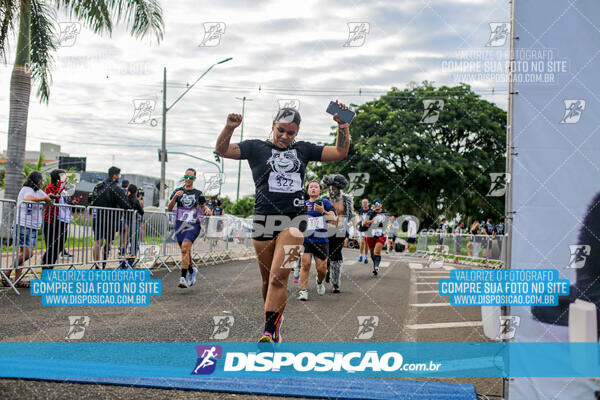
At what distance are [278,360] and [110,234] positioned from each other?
269 inches

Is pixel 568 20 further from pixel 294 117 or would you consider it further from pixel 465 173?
pixel 465 173

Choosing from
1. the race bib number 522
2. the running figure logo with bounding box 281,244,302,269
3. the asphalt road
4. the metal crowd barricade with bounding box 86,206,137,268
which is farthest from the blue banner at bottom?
the metal crowd barricade with bounding box 86,206,137,268

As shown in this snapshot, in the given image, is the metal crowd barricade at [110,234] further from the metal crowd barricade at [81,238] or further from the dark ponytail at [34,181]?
the dark ponytail at [34,181]

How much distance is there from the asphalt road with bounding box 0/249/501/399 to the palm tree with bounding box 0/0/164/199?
497cm

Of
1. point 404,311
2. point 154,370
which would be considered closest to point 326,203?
point 404,311

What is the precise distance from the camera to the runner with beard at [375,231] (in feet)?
41.7

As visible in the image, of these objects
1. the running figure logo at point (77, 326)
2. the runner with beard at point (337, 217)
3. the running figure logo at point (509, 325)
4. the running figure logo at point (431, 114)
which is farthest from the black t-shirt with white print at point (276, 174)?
the running figure logo at point (431, 114)

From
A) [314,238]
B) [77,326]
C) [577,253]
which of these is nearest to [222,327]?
[77,326]

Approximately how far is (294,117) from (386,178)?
89.1 ft

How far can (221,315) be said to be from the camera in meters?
6.59

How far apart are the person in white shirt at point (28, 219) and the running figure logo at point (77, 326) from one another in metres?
2.57

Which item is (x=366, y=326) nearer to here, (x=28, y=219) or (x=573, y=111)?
(x=573, y=111)

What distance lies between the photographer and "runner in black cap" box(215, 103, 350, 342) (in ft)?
14.1

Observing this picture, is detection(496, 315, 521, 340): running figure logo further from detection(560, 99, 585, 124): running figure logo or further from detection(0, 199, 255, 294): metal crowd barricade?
detection(0, 199, 255, 294): metal crowd barricade
